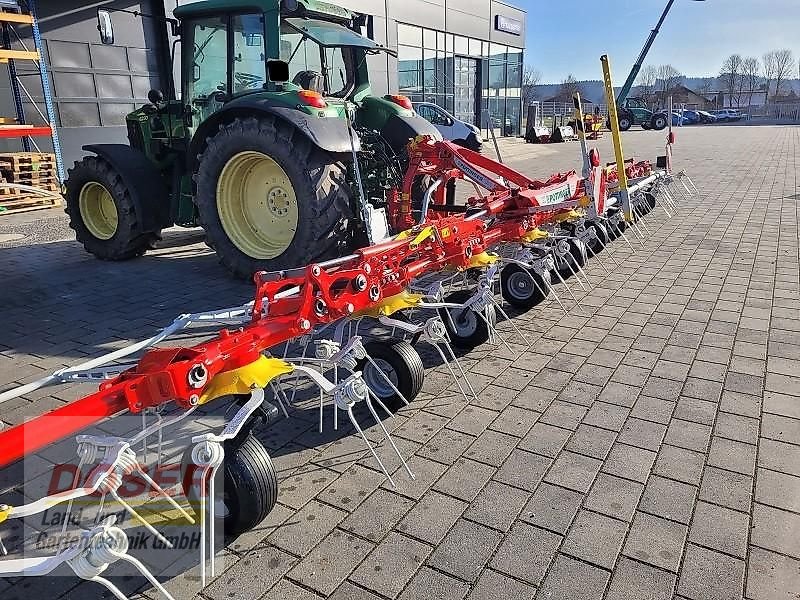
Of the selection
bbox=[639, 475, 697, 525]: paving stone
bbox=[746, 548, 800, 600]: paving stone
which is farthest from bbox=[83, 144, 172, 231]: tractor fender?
bbox=[746, 548, 800, 600]: paving stone

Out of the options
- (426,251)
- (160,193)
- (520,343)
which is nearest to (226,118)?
(160,193)

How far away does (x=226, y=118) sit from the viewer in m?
5.42

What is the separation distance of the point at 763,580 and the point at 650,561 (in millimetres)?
365

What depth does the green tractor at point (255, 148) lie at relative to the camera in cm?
495

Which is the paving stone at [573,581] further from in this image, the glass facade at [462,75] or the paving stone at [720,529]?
the glass facade at [462,75]

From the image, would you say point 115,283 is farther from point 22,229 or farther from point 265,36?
point 22,229

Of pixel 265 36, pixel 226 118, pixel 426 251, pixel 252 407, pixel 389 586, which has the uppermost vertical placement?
pixel 265 36

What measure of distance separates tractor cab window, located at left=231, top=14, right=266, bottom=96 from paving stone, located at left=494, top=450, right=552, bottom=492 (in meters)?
4.34

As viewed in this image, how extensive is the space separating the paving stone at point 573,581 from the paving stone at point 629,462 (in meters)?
0.66

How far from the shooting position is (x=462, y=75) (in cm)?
2472

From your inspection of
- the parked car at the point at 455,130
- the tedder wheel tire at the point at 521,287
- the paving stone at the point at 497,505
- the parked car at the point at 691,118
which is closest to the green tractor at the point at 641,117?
the parked car at the point at 691,118

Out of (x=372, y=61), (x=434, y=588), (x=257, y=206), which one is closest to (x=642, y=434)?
(x=434, y=588)

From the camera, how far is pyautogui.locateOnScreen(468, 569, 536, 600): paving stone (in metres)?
2.06

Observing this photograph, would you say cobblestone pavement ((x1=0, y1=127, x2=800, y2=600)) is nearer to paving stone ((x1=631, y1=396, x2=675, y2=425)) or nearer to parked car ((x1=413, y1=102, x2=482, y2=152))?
paving stone ((x1=631, y1=396, x2=675, y2=425))
